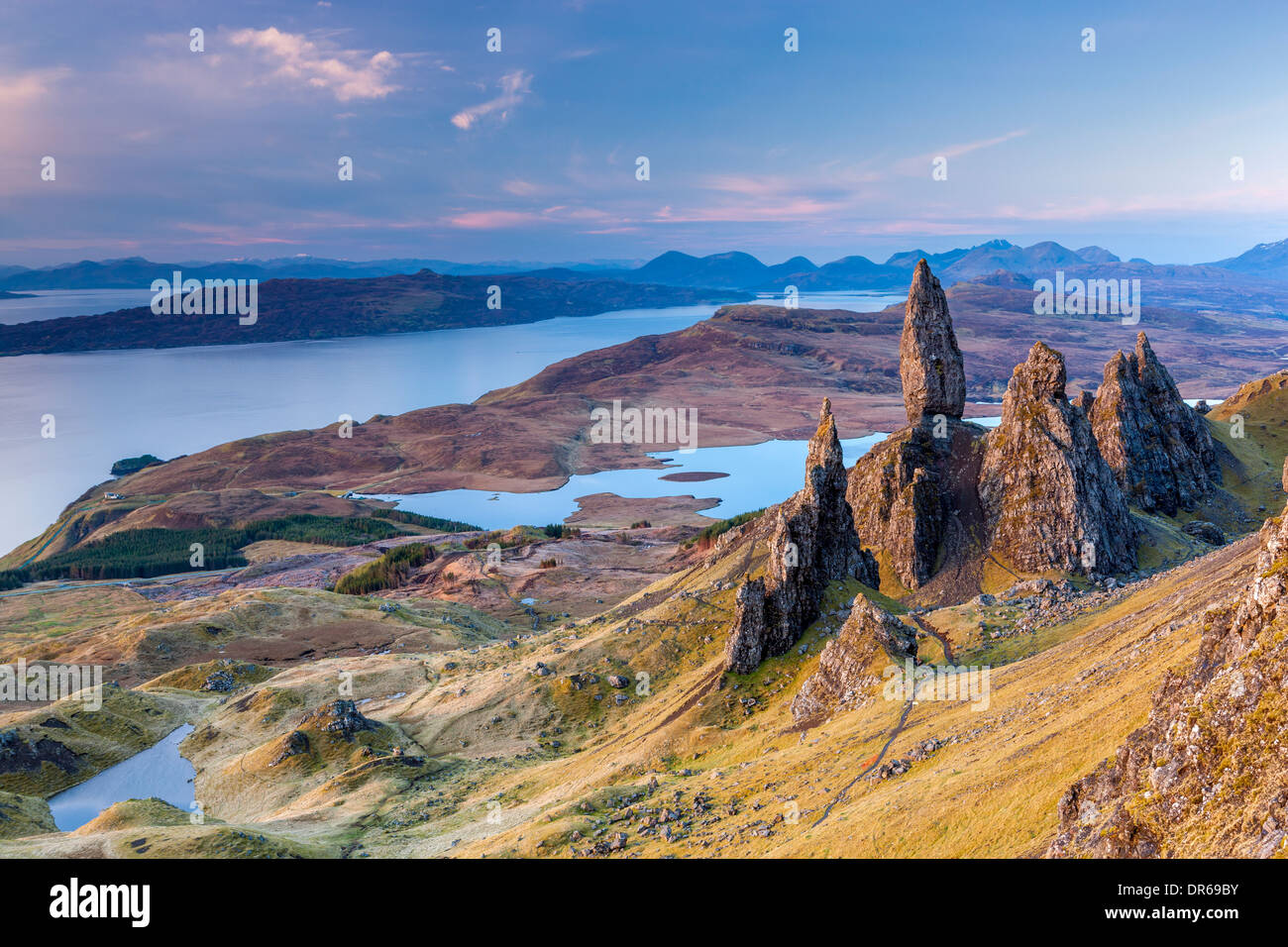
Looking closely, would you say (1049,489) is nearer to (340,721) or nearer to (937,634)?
(937,634)

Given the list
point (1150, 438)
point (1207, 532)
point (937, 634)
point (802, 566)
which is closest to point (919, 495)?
point (802, 566)

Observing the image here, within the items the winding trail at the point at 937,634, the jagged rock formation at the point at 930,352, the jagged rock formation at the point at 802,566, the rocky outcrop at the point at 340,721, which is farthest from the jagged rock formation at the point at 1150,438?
the rocky outcrop at the point at 340,721

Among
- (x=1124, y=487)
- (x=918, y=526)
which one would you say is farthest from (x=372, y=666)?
(x=1124, y=487)

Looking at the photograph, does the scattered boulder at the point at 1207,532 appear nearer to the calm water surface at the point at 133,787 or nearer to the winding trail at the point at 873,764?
the winding trail at the point at 873,764

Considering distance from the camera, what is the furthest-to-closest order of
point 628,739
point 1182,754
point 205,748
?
point 205,748 → point 628,739 → point 1182,754

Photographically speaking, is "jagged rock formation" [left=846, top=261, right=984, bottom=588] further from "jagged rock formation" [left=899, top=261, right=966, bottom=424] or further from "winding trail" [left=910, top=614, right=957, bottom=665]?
"winding trail" [left=910, top=614, right=957, bottom=665]

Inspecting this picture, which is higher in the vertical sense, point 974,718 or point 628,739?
point 974,718
